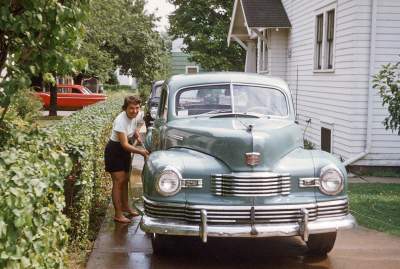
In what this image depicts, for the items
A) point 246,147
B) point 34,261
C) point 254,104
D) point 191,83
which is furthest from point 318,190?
point 34,261

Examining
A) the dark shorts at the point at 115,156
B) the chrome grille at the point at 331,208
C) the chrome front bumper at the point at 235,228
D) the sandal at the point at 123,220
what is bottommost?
the sandal at the point at 123,220

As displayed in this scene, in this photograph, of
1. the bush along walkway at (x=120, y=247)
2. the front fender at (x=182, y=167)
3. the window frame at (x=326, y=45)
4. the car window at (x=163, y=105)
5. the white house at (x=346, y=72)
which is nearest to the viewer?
the front fender at (x=182, y=167)

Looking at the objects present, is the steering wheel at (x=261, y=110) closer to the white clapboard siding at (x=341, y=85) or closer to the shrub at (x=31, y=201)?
the shrub at (x=31, y=201)

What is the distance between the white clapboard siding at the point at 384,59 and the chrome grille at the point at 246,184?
6694 mm

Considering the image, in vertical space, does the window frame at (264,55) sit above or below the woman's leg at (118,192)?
above

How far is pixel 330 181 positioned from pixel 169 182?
65.4 inches

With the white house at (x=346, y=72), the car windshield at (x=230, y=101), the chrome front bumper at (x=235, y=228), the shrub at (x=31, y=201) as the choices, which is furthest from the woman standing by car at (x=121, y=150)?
the white house at (x=346, y=72)

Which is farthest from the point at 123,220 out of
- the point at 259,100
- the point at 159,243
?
the point at 259,100

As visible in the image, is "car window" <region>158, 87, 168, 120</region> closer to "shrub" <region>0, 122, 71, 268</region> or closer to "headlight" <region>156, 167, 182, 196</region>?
"headlight" <region>156, 167, 182, 196</region>

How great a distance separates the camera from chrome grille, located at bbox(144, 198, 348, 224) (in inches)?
226

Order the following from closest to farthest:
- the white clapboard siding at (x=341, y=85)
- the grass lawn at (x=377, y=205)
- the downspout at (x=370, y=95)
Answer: the grass lawn at (x=377, y=205)
the downspout at (x=370, y=95)
the white clapboard siding at (x=341, y=85)

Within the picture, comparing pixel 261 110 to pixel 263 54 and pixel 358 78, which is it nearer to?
pixel 358 78

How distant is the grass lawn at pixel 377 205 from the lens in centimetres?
793

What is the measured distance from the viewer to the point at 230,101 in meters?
7.23
